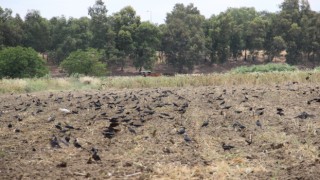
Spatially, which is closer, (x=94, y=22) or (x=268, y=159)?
(x=268, y=159)

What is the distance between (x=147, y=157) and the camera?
4.95m

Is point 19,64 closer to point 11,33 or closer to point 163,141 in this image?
point 11,33

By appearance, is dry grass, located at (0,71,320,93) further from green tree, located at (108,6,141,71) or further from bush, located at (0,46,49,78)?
green tree, located at (108,6,141,71)

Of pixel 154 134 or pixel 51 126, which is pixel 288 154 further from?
pixel 51 126

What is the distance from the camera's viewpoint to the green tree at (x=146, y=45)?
46.4m

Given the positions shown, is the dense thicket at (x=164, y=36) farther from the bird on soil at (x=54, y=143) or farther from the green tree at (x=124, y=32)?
the bird on soil at (x=54, y=143)

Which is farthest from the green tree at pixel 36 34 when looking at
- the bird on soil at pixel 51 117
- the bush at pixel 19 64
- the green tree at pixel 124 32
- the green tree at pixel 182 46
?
the bird on soil at pixel 51 117

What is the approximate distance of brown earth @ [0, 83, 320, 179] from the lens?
4.42 meters

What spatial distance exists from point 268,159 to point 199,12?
6235 centimetres

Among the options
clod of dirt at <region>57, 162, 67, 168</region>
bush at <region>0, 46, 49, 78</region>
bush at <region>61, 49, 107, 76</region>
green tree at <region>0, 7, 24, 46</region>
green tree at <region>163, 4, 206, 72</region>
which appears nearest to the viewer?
clod of dirt at <region>57, 162, 67, 168</region>

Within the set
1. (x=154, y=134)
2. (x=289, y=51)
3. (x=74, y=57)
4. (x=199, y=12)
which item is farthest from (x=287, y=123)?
(x=199, y=12)

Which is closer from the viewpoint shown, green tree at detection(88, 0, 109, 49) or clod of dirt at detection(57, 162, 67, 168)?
clod of dirt at detection(57, 162, 67, 168)

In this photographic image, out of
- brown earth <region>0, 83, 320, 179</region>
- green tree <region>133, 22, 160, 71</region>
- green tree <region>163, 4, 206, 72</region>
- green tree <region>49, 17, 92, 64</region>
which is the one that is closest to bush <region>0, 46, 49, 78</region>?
green tree <region>49, 17, 92, 64</region>

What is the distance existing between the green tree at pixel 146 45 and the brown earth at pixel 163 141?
1474 inches
